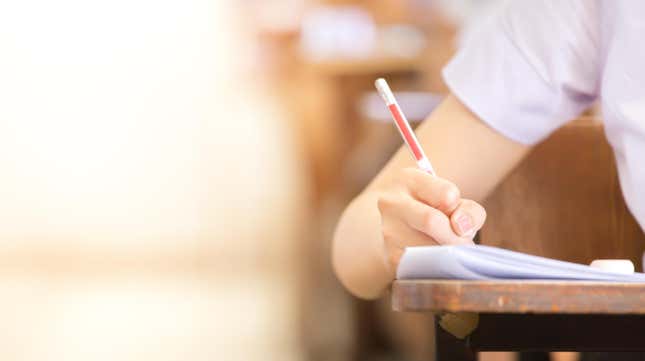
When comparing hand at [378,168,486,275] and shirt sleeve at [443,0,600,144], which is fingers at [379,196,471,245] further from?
shirt sleeve at [443,0,600,144]

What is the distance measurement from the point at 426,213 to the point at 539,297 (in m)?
0.22

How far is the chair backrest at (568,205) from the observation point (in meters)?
1.26

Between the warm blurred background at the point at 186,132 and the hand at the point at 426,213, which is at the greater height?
the warm blurred background at the point at 186,132

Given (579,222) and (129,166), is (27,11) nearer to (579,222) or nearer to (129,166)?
(129,166)

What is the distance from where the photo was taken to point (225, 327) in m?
4.48

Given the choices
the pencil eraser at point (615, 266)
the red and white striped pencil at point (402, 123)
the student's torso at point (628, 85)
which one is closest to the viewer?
the pencil eraser at point (615, 266)

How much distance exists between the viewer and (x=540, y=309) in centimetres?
68

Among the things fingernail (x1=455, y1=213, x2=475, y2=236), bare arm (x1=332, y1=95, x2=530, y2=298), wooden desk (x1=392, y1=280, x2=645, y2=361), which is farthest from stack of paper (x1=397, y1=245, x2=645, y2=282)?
bare arm (x1=332, y1=95, x2=530, y2=298)

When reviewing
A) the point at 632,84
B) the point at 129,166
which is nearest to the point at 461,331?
the point at 632,84

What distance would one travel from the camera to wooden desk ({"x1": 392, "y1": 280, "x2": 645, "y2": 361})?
68 centimetres

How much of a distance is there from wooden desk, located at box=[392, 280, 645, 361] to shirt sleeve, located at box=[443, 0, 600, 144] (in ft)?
1.42

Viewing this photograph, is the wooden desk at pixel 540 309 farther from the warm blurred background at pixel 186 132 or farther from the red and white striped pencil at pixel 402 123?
the warm blurred background at pixel 186 132

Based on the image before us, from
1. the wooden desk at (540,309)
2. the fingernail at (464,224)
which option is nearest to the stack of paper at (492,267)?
the wooden desk at (540,309)

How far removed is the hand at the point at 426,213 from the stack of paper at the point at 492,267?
14 centimetres
